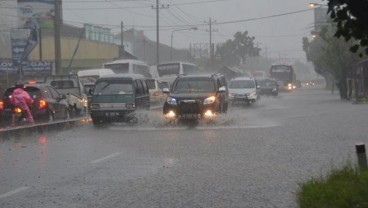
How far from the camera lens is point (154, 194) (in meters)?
9.27

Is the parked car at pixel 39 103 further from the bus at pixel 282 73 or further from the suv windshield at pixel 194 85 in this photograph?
the bus at pixel 282 73

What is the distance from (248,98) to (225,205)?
93.8ft

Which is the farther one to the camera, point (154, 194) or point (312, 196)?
point (154, 194)

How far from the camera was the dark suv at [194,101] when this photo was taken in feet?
72.5

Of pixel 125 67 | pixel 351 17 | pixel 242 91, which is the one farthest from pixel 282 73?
pixel 351 17

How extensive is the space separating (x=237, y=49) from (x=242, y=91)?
69184 mm

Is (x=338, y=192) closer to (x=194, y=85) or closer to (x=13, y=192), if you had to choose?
(x=13, y=192)

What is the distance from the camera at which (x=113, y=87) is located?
23.5 meters

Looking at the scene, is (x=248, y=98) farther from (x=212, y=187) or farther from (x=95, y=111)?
(x=212, y=187)

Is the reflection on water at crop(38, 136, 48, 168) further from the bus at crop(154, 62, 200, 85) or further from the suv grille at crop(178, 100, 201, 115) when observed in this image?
the bus at crop(154, 62, 200, 85)

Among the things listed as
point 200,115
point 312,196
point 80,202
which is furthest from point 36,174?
point 200,115

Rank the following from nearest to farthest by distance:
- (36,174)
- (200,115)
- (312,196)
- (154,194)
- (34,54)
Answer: (312,196) → (154,194) → (36,174) → (200,115) → (34,54)

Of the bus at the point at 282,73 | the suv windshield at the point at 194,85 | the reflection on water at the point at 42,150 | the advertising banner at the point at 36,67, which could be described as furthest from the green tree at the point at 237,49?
the reflection on water at the point at 42,150

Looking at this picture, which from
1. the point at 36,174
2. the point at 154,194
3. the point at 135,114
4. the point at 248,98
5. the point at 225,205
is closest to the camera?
the point at 225,205
